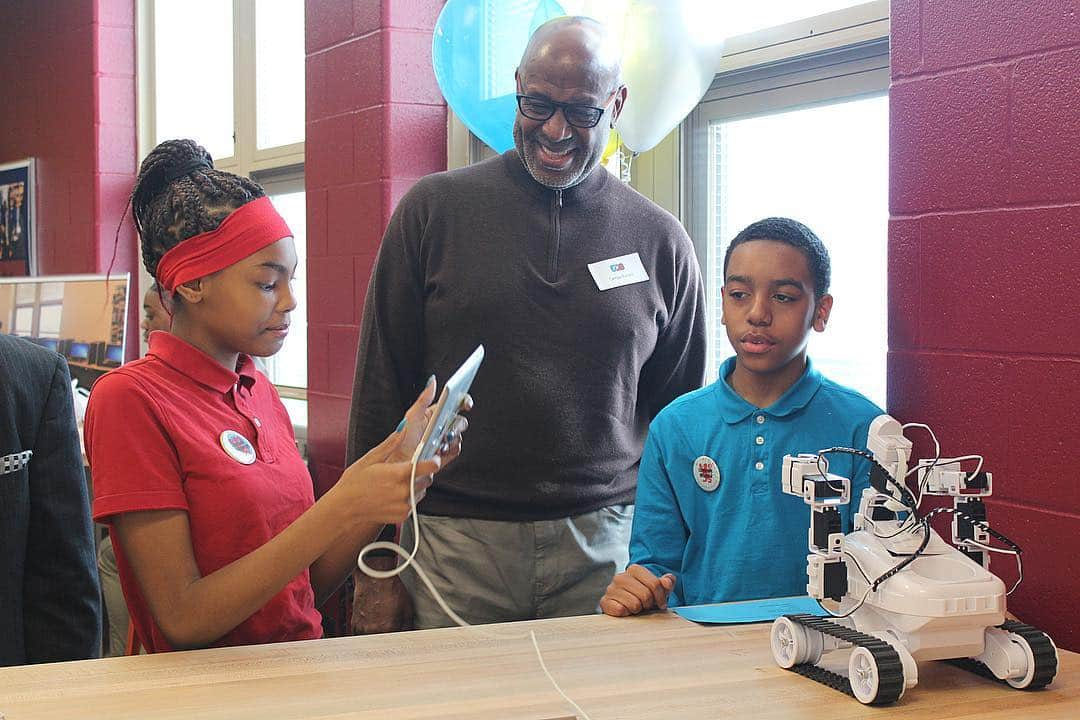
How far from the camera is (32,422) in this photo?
1533 mm

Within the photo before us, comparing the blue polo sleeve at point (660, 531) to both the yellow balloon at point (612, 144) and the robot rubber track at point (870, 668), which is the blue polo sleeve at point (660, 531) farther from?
the yellow balloon at point (612, 144)

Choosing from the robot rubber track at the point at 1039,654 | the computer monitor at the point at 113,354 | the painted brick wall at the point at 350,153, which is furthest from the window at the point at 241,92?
the robot rubber track at the point at 1039,654

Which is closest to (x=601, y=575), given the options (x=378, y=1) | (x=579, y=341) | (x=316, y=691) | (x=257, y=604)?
(x=579, y=341)

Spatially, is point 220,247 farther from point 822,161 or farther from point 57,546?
point 822,161

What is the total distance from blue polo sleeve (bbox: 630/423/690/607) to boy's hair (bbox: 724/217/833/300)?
370mm

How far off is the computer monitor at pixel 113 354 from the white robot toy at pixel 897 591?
3712 millimetres

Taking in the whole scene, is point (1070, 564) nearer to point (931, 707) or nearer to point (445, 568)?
point (931, 707)

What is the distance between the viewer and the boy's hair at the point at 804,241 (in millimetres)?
1708

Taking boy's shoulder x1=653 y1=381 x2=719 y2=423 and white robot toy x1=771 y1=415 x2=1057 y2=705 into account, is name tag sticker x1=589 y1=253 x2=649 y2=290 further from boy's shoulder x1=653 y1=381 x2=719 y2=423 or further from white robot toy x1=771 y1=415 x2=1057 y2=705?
white robot toy x1=771 y1=415 x2=1057 y2=705

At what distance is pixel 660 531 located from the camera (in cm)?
170

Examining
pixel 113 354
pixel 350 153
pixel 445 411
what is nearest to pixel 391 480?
pixel 445 411

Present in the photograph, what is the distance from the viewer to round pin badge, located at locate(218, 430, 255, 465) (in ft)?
4.89

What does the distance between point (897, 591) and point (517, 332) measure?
3.23ft

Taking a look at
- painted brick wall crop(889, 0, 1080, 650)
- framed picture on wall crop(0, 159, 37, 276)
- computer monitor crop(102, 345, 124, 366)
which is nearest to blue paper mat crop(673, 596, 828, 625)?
painted brick wall crop(889, 0, 1080, 650)
